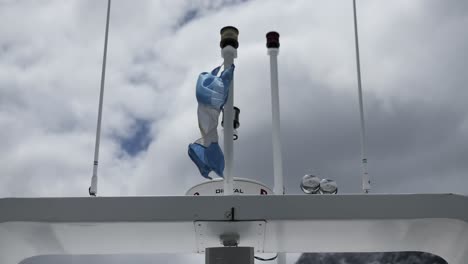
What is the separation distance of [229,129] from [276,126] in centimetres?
77

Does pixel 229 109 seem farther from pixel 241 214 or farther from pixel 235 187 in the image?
pixel 241 214

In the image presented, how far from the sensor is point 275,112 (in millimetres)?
5488

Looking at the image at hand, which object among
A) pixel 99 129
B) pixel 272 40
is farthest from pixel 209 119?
pixel 272 40

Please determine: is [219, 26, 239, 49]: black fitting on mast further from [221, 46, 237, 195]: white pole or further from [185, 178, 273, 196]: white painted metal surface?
[185, 178, 273, 196]: white painted metal surface

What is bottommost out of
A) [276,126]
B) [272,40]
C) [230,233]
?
[230,233]

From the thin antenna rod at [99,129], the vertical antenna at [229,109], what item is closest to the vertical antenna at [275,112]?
the vertical antenna at [229,109]

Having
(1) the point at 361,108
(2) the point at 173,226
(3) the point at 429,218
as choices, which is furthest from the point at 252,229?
(1) the point at 361,108

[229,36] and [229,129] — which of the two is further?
[229,36]

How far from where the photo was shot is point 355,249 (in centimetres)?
526

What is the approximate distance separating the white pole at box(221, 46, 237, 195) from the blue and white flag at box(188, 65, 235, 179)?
0.06 meters

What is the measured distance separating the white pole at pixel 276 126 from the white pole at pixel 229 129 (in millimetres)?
598

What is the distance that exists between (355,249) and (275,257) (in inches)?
27.4

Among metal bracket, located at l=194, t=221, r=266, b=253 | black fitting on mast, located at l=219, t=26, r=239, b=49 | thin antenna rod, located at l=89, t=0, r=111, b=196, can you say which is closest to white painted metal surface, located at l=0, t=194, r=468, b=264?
metal bracket, located at l=194, t=221, r=266, b=253

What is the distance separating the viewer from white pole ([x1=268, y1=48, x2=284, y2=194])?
17.7 ft
